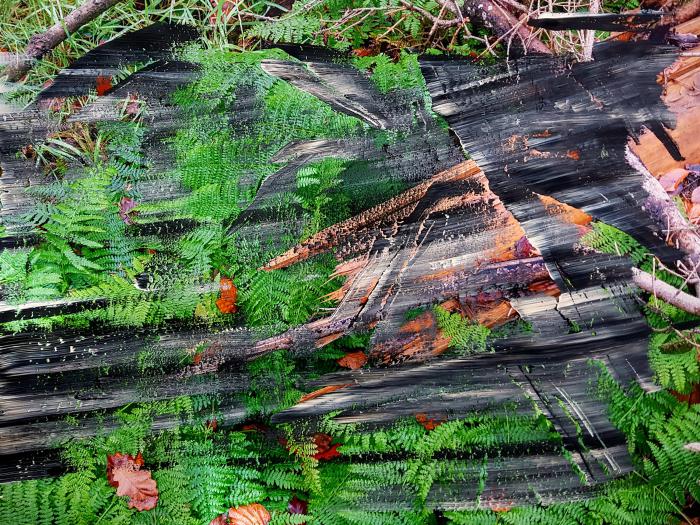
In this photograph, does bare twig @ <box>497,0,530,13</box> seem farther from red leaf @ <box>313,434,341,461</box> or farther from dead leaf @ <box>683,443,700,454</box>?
red leaf @ <box>313,434,341,461</box>

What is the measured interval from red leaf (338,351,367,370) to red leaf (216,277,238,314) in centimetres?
62

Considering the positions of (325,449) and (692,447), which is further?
(325,449)

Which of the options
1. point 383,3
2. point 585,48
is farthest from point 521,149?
point 383,3

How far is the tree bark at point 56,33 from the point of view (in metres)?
2.67

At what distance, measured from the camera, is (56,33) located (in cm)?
270

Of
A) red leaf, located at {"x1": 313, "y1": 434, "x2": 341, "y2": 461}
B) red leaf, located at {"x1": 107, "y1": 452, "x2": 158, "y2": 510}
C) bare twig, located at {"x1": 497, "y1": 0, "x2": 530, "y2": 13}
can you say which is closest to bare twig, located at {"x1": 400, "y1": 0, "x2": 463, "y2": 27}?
bare twig, located at {"x1": 497, "y1": 0, "x2": 530, "y2": 13}

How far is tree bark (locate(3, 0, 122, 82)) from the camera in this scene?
8.77 ft

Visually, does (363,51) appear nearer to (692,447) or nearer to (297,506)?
(297,506)

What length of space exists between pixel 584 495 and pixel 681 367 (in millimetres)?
777

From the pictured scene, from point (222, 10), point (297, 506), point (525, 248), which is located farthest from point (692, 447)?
point (222, 10)

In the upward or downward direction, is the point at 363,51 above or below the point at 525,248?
above

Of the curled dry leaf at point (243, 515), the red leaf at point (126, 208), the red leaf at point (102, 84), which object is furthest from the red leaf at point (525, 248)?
the red leaf at point (102, 84)

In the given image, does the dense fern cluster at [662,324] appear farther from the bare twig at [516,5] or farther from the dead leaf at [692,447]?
the bare twig at [516,5]

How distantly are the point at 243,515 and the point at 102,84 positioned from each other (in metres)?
2.41
